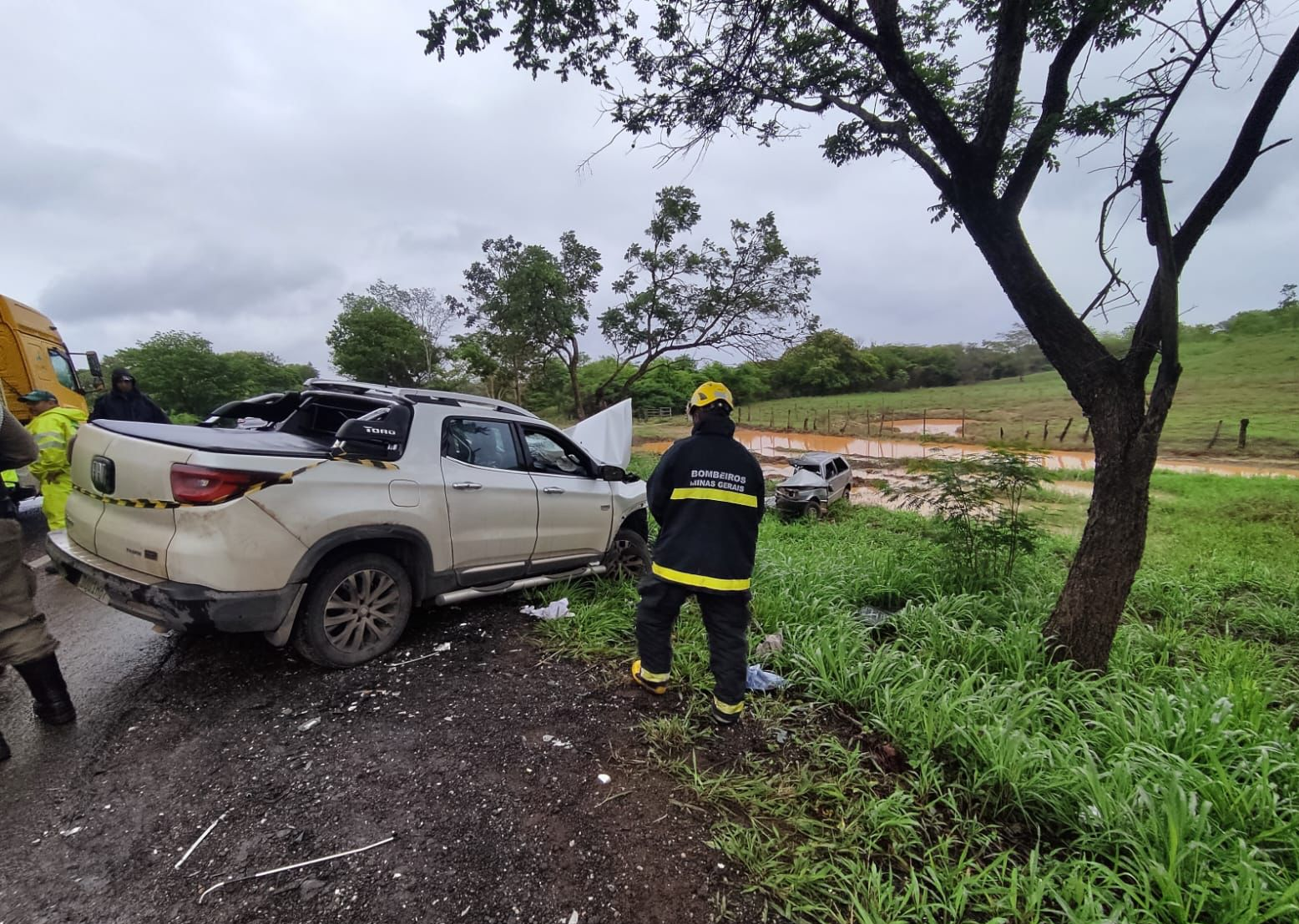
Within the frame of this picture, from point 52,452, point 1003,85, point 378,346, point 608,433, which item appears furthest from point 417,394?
point 378,346

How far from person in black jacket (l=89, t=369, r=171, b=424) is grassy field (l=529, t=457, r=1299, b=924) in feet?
18.7

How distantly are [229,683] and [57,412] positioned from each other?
445cm

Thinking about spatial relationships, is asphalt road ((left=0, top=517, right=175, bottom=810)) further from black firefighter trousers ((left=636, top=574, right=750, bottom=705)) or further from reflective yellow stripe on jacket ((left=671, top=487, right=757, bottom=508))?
reflective yellow stripe on jacket ((left=671, top=487, right=757, bottom=508))

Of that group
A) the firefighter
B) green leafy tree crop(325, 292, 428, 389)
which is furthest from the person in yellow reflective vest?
green leafy tree crop(325, 292, 428, 389)

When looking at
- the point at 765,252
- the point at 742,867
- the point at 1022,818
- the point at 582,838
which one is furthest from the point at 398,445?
the point at 765,252

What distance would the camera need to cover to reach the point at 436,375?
124 feet

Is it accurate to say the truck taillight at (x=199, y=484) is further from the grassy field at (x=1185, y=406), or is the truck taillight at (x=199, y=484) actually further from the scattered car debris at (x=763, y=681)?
the grassy field at (x=1185, y=406)

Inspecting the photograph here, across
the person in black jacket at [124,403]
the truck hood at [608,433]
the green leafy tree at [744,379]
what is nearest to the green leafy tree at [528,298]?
the truck hood at [608,433]

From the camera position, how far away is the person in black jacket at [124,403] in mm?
5750

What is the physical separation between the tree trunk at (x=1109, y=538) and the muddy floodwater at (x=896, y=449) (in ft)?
43.9

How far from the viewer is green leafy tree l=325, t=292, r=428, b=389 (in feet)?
115

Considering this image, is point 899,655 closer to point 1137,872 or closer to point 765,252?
point 1137,872

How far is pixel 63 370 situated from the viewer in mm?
7840

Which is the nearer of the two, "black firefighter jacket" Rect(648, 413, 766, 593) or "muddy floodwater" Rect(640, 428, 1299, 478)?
"black firefighter jacket" Rect(648, 413, 766, 593)
